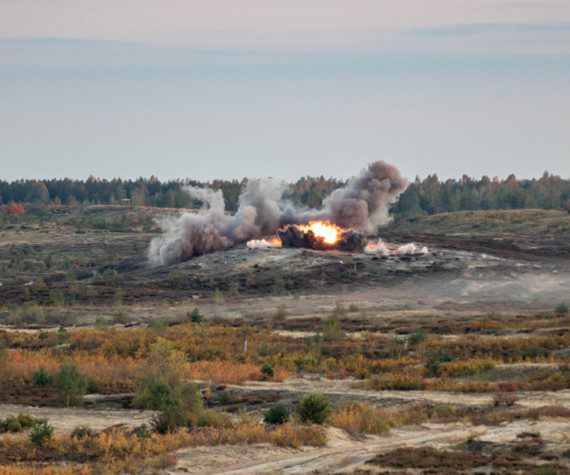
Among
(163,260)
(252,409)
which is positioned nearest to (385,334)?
(252,409)

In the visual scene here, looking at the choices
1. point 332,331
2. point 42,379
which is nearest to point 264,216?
point 332,331

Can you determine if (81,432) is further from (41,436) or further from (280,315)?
(280,315)

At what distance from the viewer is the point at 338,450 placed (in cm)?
2458

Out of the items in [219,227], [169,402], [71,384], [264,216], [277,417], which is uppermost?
[264,216]

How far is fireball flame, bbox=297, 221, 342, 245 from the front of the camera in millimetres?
110938

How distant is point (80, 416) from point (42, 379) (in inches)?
252

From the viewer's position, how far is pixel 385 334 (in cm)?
5778

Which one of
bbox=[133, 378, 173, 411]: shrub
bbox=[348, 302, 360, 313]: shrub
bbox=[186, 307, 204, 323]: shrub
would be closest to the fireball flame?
bbox=[348, 302, 360, 313]: shrub

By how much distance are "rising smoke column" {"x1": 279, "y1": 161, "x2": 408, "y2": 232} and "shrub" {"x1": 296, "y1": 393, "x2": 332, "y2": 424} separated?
86556mm

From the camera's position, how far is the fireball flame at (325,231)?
364 ft

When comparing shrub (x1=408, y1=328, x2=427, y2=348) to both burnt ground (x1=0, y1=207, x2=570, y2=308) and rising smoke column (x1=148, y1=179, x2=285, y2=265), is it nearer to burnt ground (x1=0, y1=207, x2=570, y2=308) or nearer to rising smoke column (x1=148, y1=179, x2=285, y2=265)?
burnt ground (x1=0, y1=207, x2=570, y2=308)

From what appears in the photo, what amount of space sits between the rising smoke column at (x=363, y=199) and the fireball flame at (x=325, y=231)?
2.56m

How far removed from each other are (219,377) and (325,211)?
77.9 m

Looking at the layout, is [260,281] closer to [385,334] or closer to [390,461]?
[385,334]
